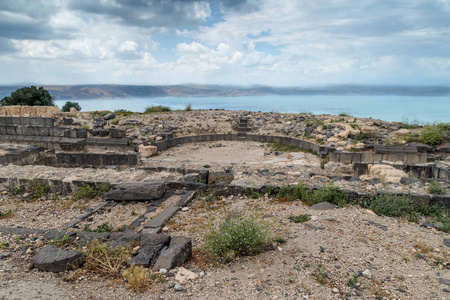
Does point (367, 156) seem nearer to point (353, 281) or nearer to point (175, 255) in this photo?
point (353, 281)

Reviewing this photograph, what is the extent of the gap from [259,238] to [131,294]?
A: 1.79 metres

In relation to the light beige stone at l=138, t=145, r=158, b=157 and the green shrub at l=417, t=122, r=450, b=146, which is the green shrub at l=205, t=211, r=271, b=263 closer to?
the light beige stone at l=138, t=145, r=158, b=157

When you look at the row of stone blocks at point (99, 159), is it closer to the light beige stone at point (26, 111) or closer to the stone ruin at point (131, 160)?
the stone ruin at point (131, 160)

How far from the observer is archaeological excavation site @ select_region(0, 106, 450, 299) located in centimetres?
335

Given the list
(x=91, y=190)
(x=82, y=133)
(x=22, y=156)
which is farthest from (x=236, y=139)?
(x=91, y=190)

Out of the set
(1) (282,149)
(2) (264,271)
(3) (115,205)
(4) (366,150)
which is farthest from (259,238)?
(1) (282,149)

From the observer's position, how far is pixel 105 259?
3.79 meters

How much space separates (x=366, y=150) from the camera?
12.1 meters

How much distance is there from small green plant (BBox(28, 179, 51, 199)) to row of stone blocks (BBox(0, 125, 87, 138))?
773 centimetres

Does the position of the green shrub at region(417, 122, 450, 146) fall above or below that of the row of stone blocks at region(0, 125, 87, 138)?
above

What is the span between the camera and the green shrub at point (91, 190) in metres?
6.99

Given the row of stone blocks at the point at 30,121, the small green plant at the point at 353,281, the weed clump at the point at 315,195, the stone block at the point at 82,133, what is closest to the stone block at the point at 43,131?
the row of stone blocks at the point at 30,121

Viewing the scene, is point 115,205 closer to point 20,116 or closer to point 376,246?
point 376,246

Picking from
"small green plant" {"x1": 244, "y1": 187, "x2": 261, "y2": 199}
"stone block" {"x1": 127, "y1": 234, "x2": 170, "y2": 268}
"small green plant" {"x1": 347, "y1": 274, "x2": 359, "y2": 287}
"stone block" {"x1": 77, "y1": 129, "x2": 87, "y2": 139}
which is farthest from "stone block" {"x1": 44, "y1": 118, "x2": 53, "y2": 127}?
"small green plant" {"x1": 347, "y1": 274, "x2": 359, "y2": 287}
